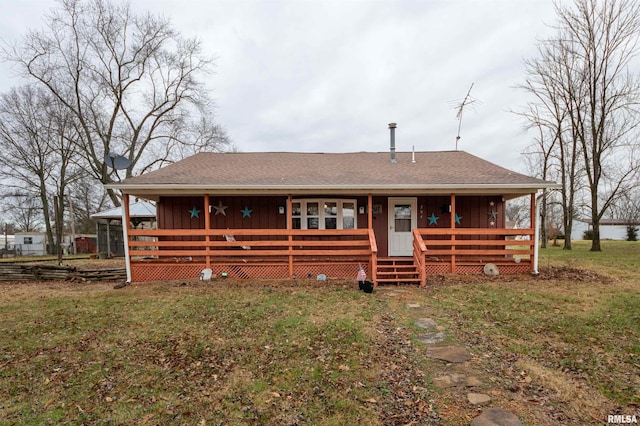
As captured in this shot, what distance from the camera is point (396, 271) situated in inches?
357

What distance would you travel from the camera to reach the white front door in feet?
34.0

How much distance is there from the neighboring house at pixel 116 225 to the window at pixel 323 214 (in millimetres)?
12038

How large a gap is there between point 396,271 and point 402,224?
198 cm

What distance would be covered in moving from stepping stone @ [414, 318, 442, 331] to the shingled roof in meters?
4.23

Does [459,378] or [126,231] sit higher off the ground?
[126,231]

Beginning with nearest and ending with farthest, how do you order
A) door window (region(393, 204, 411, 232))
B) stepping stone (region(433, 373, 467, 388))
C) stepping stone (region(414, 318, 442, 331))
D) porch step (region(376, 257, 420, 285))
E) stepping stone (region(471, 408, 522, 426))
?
stepping stone (region(471, 408, 522, 426)) < stepping stone (region(433, 373, 467, 388)) < stepping stone (region(414, 318, 442, 331)) < porch step (region(376, 257, 420, 285)) < door window (region(393, 204, 411, 232))

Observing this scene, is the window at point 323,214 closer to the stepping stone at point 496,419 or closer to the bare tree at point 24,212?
the stepping stone at point 496,419

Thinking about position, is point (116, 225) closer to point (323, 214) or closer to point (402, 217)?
point (323, 214)

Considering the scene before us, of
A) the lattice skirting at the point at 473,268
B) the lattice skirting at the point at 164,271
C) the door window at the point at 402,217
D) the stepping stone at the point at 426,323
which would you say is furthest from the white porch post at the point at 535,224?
the lattice skirting at the point at 164,271

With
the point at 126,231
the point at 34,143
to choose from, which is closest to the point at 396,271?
the point at 126,231

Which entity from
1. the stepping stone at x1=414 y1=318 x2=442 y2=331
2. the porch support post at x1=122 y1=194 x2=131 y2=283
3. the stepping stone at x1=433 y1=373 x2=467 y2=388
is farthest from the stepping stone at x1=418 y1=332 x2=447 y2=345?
the porch support post at x1=122 y1=194 x2=131 y2=283

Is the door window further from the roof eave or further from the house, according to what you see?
the roof eave

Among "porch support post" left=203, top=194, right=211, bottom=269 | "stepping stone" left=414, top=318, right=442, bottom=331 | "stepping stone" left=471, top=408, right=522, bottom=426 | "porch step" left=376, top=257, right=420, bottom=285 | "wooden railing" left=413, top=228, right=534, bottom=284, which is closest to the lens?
"stepping stone" left=471, top=408, right=522, bottom=426

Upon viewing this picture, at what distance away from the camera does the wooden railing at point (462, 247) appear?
28.2 feet
